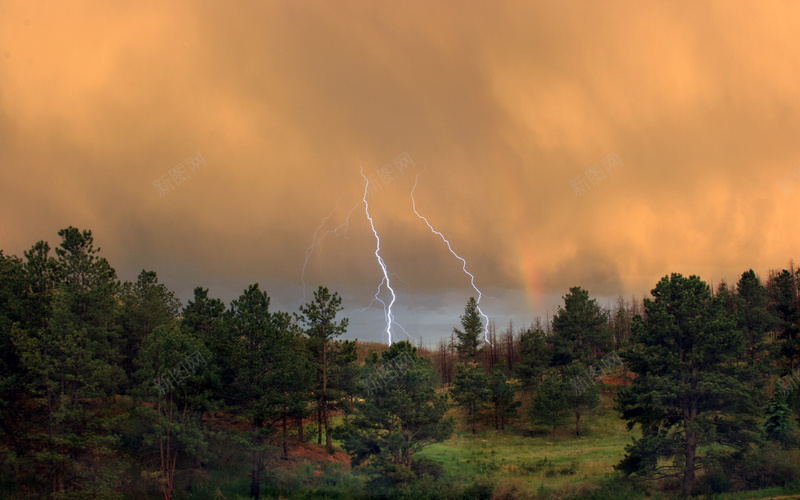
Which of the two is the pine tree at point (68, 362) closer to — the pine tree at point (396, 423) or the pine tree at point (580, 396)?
the pine tree at point (396, 423)

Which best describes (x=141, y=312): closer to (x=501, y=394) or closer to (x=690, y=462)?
(x=690, y=462)

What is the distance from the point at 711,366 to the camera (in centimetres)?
2814

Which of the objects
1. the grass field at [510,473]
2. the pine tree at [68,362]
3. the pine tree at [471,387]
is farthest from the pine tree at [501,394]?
the pine tree at [68,362]

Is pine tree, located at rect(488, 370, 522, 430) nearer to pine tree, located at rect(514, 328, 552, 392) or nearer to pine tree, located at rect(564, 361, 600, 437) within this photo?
pine tree, located at rect(514, 328, 552, 392)

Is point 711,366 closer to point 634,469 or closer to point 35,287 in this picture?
point 634,469

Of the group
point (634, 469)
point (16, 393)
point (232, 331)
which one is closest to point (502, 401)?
point (634, 469)

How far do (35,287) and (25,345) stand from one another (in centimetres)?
470

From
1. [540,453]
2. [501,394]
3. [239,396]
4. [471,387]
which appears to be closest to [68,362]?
[239,396]

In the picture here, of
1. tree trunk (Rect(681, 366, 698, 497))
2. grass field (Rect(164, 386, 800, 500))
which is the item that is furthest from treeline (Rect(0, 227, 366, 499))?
tree trunk (Rect(681, 366, 698, 497))

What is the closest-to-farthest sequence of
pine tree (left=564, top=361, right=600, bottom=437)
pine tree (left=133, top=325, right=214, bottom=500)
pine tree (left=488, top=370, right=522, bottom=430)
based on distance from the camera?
1. pine tree (left=133, top=325, right=214, bottom=500)
2. pine tree (left=564, top=361, right=600, bottom=437)
3. pine tree (left=488, top=370, right=522, bottom=430)

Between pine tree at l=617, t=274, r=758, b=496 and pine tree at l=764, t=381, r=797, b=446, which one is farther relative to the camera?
pine tree at l=764, t=381, r=797, b=446

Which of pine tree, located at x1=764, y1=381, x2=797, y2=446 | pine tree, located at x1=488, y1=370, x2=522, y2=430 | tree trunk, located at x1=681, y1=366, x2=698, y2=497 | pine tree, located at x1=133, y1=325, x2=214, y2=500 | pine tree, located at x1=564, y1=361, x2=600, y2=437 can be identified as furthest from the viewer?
pine tree, located at x1=488, y1=370, x2=522, y2=430

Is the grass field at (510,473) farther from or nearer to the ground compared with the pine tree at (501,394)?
nearer to the ground

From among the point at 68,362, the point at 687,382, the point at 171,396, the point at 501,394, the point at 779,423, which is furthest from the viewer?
the point at 501,394
